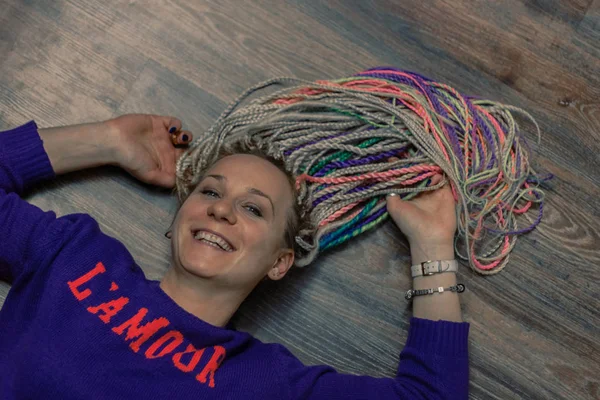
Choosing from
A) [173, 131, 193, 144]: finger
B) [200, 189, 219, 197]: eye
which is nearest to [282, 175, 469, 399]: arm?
[200, 189, 219, 197]: eye

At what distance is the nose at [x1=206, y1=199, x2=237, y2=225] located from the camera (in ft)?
3.25

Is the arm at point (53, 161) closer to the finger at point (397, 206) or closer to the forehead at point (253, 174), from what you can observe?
the forehead at point (253, 174)

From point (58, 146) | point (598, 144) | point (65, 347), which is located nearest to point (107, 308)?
point (65, 347)

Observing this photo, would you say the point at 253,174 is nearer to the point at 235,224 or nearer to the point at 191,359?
the point at 235,224

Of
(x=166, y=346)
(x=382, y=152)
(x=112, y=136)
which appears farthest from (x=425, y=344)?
(x=112, y=136)

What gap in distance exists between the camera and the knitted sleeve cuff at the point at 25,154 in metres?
1.08

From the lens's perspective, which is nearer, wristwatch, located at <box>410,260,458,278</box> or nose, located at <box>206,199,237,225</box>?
nose, located at <box>206,199,237,225</box>

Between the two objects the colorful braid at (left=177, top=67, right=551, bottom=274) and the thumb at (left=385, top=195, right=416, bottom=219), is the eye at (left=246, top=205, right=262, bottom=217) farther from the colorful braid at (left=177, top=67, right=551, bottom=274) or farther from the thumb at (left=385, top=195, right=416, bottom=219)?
the thumb at (left=385, top=195, right=416, bottom=219)

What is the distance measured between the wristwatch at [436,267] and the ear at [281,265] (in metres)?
0.27

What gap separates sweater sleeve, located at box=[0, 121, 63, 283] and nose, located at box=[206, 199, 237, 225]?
320mm

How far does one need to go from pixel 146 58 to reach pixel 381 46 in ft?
1.82

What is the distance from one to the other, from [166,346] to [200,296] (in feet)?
0.37

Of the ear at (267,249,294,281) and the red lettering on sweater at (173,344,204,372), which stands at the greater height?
the ear at (267,249,294,281)

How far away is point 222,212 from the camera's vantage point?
3.25 ft
